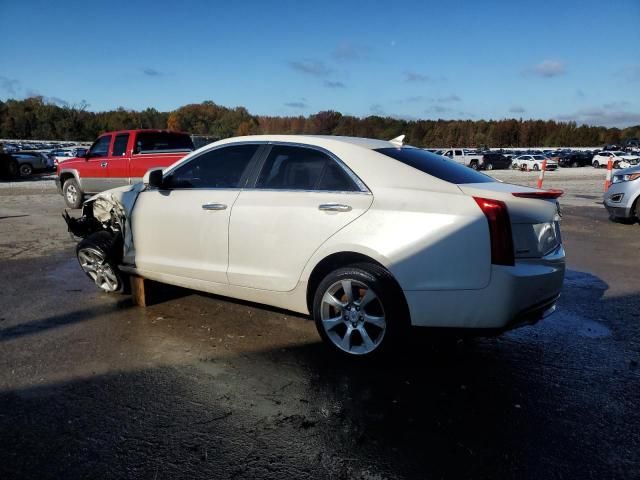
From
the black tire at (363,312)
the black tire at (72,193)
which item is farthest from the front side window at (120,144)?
the black tire at (363,312)

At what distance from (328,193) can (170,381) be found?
1.70 metres

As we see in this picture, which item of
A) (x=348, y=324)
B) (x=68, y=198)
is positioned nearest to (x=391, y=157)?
(x=348, y=324)

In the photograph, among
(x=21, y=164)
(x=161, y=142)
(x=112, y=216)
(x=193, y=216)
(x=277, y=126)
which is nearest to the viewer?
(x=193, y=216)

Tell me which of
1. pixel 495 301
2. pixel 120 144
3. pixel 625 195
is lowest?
pixel 625 195

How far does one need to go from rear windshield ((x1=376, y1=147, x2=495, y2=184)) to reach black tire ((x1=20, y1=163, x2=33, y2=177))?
29.4 metres

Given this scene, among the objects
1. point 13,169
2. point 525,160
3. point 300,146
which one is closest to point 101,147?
point 300,146

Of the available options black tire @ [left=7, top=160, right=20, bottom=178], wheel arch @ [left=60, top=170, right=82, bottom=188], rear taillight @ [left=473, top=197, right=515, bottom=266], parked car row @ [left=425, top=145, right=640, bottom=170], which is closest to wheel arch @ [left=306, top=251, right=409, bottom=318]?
rear taillight @ [left=473, top=197, right=515, bottom=266]

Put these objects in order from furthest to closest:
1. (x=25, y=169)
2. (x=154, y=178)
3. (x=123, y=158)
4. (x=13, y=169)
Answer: (x=25, y=169) < (x=13, y=169) < (x=123, y=158) < (x=154, y=178)

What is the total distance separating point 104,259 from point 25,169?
27.3 m

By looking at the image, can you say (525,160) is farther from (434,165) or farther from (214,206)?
(214,206)

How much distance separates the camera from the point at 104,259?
5.05 m

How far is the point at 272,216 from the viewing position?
3.81 m

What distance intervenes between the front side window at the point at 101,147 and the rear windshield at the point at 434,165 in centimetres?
1026

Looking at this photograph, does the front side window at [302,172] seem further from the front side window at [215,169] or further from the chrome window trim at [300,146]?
the front side window at [215,169]
